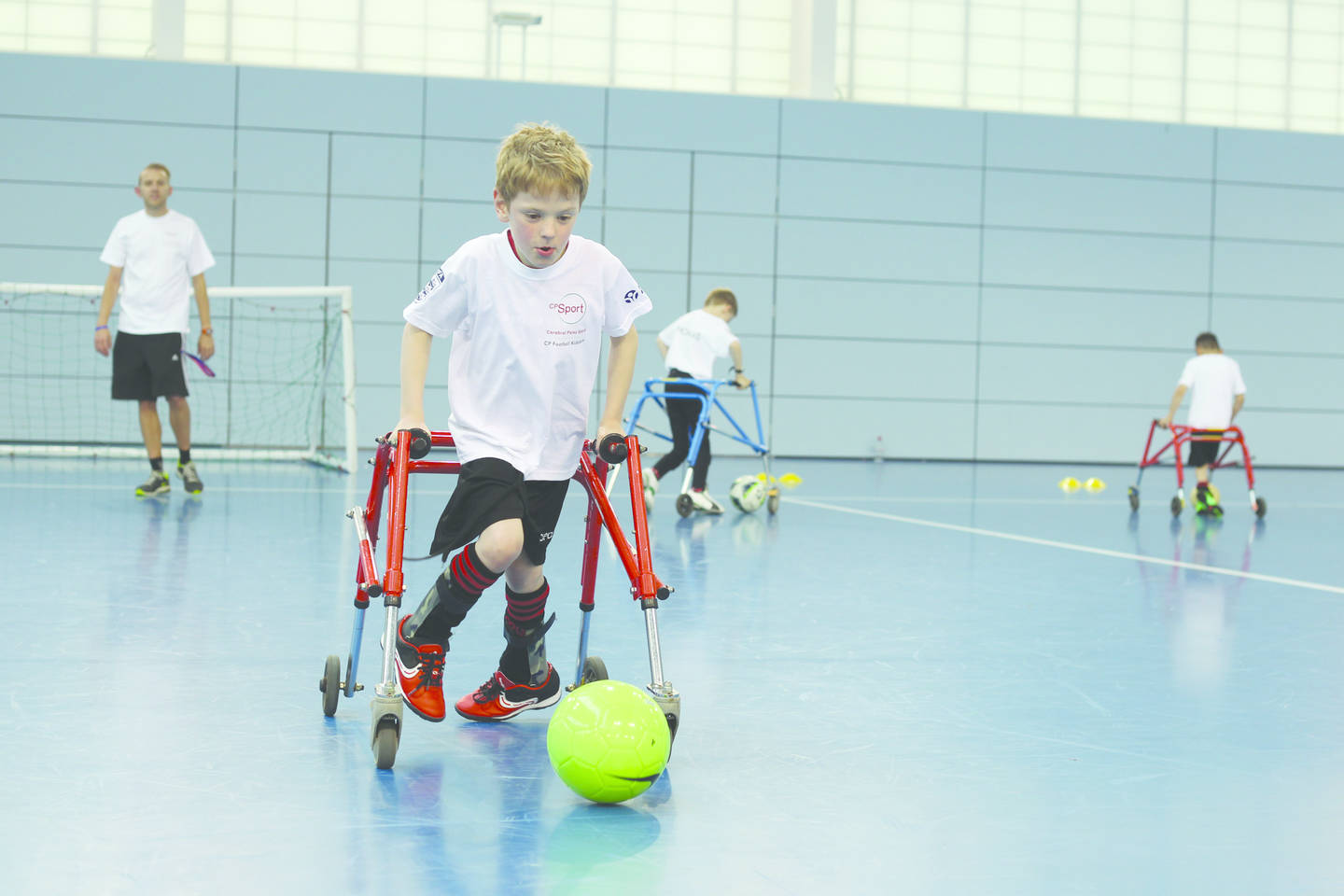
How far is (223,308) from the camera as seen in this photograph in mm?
13703

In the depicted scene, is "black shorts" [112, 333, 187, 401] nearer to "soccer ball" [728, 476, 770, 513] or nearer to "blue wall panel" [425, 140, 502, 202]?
"soccer ball" [728, 476, 770, 513]

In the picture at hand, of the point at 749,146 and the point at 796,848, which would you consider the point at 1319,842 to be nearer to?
the point at 796,848

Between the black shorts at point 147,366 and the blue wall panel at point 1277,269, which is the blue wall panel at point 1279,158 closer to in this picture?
the blue wall panel at point 1277,269

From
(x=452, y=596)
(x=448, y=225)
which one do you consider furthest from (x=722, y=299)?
(x=448, y=225)

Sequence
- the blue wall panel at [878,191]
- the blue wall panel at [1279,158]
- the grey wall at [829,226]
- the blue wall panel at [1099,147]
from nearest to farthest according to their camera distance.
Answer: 1. the grey wall at [829,226]
2. the blue wall panel at [878,191]
3. the blue wall panel at [1099,147]
4. the blue wall panel at [1279,158]

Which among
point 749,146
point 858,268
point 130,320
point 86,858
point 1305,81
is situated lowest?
point 86,858

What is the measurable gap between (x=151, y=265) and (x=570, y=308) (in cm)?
565

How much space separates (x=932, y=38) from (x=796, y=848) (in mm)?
14461

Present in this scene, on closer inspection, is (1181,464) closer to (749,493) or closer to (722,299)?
(749,493)

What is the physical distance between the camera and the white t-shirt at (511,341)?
2.75m

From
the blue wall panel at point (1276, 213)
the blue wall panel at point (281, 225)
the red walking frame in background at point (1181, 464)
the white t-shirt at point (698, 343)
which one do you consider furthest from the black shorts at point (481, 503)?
the blue wall panel at point (1276, 213)

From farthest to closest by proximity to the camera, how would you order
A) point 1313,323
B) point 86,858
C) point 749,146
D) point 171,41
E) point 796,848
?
point 1313,323
point 749,146
point 171,41
point 796,848
point 86,858

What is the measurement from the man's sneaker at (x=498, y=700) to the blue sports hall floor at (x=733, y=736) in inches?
1.8

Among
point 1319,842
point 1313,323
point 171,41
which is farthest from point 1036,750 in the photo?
point 1313,323
